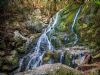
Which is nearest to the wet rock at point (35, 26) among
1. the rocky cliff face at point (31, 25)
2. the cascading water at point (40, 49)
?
the rocky cliff face at point (31, 25)

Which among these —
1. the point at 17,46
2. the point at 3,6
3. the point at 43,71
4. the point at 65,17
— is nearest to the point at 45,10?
the point at 65,17

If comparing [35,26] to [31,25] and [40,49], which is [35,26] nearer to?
[31,25]

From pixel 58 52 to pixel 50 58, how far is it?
1.64 ft

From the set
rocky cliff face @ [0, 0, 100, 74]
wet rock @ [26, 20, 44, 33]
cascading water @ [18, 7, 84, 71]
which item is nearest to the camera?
cascading water @ [18, 7, 84, 71]

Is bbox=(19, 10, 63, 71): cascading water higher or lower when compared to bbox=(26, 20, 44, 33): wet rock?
lower

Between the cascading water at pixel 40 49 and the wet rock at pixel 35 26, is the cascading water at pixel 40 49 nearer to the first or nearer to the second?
the cascading water at pixel 40 49

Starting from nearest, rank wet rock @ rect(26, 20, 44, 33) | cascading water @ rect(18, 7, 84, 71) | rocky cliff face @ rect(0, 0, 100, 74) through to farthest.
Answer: cascading water @ rect(18, 7, 84, 71) → rocky cliff face @ rect(0, 0, 100, 74) → wet rock @ rect(26, 20, 44, 33)

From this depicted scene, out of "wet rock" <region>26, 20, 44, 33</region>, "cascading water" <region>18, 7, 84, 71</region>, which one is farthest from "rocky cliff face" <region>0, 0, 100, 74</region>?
"cascading water" <region>18, 7, 84, 71</region>

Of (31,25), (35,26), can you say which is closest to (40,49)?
(35,26)

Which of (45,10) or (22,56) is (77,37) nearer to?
(22,56)

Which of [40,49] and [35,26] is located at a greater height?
[35,26]

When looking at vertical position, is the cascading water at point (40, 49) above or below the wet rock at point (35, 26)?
below

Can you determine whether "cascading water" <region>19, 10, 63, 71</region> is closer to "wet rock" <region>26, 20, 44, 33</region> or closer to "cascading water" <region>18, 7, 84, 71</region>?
"cascading water" <region>18, 7, 84, 71</region>

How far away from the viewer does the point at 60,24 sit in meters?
15.1
